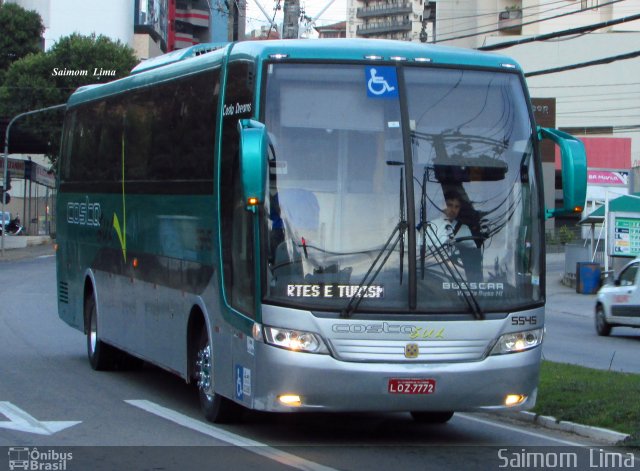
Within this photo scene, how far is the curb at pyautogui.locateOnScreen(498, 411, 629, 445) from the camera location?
10266mm

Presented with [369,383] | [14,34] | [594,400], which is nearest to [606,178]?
[14,34]

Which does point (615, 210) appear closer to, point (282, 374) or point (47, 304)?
point (47, 304)

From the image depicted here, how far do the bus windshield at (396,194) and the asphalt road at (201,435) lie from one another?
1240 mm

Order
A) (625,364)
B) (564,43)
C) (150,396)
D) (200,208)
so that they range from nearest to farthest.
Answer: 1. (200,208)
2. (150,396)
3. (625,364)
4. (564,43)

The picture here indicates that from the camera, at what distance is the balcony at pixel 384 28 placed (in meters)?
132

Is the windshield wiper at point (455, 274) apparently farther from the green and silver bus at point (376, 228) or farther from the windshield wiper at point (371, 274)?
the windshield wiper at point (371, 274)

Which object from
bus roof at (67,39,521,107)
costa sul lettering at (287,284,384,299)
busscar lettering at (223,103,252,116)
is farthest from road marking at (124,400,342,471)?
bus roof at (67,39,521,107)

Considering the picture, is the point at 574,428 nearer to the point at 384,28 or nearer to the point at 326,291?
the point at 326,291

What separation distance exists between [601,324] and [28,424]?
59.2ft

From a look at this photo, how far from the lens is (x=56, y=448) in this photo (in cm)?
951

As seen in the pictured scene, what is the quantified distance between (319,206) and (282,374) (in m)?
1.36

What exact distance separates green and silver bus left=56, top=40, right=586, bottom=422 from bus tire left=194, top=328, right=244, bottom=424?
87 mm

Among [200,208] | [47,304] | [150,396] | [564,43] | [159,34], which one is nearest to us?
[200,208]

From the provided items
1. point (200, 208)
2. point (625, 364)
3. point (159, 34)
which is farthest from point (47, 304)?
point (159, 34)
